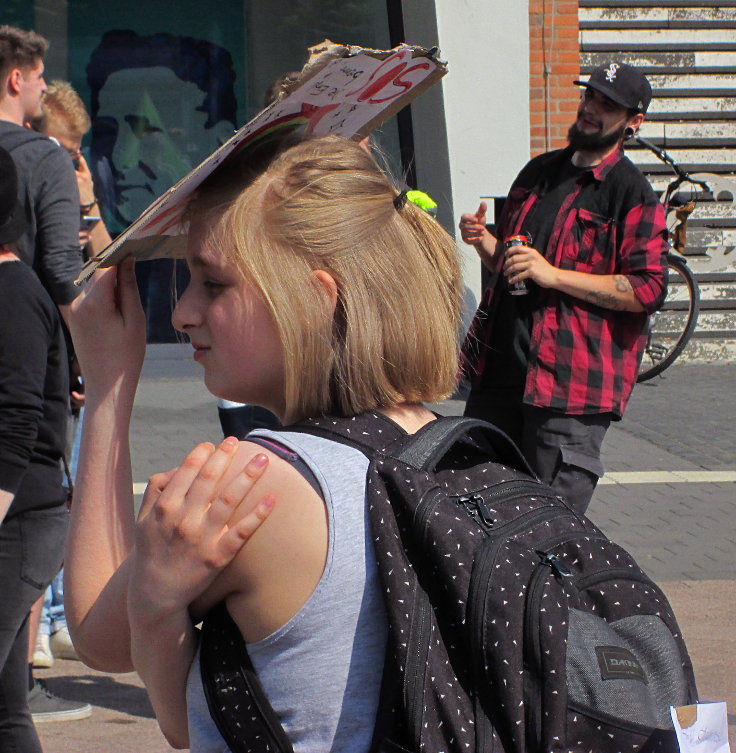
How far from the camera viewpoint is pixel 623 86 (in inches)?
184

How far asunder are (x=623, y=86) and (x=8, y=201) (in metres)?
2.65

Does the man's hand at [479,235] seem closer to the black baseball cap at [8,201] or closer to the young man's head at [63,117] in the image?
the black baseball cap at [8,201]

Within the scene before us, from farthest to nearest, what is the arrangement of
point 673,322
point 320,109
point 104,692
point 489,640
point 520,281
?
point 673,322 < point 104,692 < point 520,281 < point 320,109 < point 489,640

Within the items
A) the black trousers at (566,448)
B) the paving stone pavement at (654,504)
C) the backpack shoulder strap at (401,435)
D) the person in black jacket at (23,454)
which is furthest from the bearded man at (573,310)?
the backpack shoulder strap at (401,435)

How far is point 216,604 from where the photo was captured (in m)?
1.43

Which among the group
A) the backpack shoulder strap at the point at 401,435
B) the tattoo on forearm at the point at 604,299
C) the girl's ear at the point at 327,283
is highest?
the girl's ear at the point at 327,283

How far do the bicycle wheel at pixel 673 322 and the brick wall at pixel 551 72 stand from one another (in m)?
1.55

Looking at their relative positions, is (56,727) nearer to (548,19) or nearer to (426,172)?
(426,172)

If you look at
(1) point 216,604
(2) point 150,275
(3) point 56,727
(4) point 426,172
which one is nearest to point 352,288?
(1) point 216,604

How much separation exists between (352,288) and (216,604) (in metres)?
0.42

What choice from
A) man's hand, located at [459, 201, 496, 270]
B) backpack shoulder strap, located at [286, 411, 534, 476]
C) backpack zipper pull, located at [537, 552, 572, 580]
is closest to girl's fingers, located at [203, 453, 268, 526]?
backpack shoulder strap, located at [286, 411, 534, 476]

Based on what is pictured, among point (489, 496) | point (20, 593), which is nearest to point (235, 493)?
point (489, 496)

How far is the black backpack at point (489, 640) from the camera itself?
1.32 m

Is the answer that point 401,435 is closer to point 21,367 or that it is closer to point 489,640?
point 489,640
